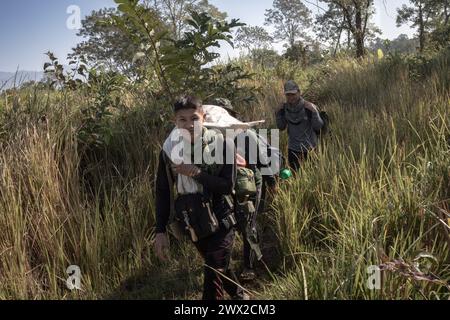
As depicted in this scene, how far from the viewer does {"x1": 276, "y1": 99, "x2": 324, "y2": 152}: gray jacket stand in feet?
14.0

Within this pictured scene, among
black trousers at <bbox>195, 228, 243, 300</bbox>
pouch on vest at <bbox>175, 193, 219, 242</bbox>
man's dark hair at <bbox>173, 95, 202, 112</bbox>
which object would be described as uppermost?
man's dark hair at <bbox>173, 95, 202, 112</bbox>

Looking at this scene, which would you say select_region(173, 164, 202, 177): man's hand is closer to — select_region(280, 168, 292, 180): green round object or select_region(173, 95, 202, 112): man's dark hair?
select_region(173, 95, 202, 112): man's dark hair

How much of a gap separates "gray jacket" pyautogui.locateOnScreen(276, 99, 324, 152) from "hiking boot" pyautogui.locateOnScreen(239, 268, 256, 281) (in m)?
1.81

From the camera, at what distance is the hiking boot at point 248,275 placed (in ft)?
9.21

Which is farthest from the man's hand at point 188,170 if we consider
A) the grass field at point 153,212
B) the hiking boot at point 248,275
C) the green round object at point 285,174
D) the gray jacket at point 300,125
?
the gray jacket at point 300,125

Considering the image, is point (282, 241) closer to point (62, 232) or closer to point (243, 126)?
point (243, 126)

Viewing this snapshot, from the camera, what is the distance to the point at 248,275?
111 inches

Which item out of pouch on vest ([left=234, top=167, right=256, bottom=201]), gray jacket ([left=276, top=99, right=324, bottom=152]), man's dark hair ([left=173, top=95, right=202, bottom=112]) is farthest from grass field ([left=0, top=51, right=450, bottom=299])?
man's dark hair ([left=173, top=95, right=202, bottom=112])

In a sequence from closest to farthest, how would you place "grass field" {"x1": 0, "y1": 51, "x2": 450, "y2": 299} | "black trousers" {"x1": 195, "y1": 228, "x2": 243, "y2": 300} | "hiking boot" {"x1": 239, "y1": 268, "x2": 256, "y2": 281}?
1. "grass field" {"x1": 0, "y1": 51, "x2": 450, "y2": 299}
2. "black trousers" {"x1": 195, "y1": 228, "x2": 243, "y2": 300}
3. "hiking boot" {"x1": 239, "y1": 268, "x2": 256, "y2": 281}

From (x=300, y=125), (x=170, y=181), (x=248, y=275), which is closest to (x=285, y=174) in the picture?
(x=248, y=275)

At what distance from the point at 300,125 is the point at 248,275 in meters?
2.13

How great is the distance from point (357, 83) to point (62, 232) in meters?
5.70
